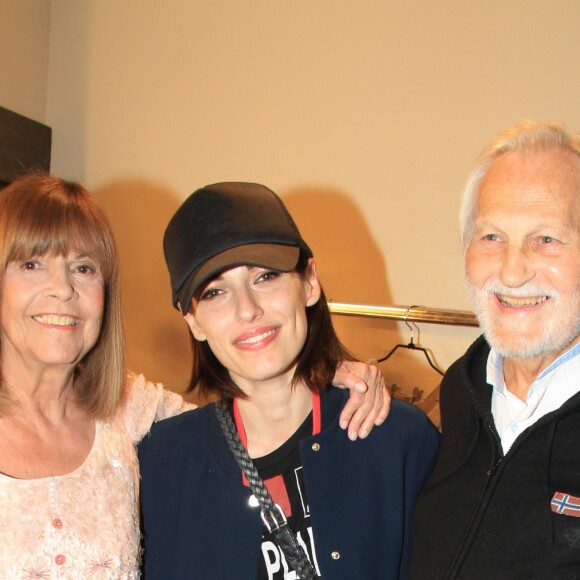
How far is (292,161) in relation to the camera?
352cm

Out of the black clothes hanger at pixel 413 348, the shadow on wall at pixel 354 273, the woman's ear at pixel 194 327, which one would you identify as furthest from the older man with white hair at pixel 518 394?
the shadow on wall at pixel 354 273

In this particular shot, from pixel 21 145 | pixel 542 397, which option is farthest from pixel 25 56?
pixel 542 397

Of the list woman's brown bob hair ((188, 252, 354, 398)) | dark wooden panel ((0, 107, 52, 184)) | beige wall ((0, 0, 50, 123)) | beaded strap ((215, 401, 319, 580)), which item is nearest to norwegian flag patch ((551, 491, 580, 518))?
beaded strap ((215, 401, 319, 580))

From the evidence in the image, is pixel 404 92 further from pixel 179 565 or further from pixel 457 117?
pixel 179 565

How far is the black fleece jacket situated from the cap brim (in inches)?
20.0

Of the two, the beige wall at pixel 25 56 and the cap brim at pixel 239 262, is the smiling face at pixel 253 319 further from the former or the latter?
the beige wall at pixel 25 56

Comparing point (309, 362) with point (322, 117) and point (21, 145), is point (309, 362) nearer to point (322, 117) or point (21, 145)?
point (322, 117)

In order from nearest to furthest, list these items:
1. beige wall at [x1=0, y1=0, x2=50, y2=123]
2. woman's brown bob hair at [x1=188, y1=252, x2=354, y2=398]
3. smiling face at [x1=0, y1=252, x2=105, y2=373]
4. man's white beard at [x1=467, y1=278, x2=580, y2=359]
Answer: man's white beard at [x1=467, y1=278, x2=580, y2=359], smiling face at [x1=0, y1=252, x2=105, y2=373], woman's brown bob hair at [x1=188, y1=252, x2=354, y2=398], beige wall at [x1=0, y1=0, x2=50, y2=123]

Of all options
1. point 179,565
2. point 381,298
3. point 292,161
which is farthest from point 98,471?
point 292,161

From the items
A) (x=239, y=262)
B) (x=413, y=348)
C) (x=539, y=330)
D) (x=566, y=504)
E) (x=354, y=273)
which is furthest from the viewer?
(x=354, y=273)

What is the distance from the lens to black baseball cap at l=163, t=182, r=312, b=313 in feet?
5.46

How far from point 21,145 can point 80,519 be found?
2662mm

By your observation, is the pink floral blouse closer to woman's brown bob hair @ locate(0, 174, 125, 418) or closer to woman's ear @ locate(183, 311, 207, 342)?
woman's brown bob hair @ locate(0, 174, 125, 418)

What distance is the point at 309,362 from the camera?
1.92 metres
